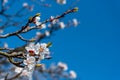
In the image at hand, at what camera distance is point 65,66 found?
1772 centimetres

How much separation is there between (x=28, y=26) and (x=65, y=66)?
1394 centimetres

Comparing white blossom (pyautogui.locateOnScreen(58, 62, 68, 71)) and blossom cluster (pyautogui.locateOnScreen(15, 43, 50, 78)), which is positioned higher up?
white blossom (pyautogui.locateOnScreen(58, 62, 68, 71))

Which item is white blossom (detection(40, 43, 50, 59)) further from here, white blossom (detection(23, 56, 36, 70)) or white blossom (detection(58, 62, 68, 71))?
white blossom (detection(58, 62, 68, 71))

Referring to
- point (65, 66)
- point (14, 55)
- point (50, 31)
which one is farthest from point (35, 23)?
point (65, 66)

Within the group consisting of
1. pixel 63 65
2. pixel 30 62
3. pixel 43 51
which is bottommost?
pixel 30 62

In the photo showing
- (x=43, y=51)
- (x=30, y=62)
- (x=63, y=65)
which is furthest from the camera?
(x=63, y=65)

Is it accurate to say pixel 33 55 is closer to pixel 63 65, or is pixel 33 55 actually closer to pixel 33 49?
pixel 33 49

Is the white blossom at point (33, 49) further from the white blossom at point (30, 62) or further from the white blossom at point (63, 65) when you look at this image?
the white blossom at point (63, 65)

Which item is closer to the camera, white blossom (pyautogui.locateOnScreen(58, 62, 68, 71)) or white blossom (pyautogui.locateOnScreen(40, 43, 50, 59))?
white blossom (pyautogui.locateOnScreen(40, 43, 50, 59))

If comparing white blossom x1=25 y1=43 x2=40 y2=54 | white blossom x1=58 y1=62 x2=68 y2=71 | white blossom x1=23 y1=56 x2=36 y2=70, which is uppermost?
white blossom x1=58 y1=62 x2=68 y2=71

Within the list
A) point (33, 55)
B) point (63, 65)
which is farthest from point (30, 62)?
point (63, 65)

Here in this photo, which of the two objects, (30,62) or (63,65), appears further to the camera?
(63,65)

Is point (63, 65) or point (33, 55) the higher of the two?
point (63, 65)

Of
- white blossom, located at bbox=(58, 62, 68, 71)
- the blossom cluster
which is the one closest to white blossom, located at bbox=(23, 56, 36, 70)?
the blossom cluster
